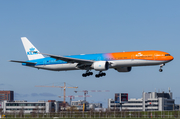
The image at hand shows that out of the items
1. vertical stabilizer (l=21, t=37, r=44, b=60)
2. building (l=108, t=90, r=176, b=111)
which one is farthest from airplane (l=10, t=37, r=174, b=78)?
building (l=108, t=90, r=176, b=111)

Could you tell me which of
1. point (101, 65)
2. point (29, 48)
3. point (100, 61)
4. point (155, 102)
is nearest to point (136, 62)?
point (101, 65)

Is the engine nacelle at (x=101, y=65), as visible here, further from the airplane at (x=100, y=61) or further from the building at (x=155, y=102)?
the building at (x=155, y=102)

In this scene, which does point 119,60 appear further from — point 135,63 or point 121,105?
point 121,105

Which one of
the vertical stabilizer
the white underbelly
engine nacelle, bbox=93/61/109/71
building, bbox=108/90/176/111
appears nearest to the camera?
the white underbelly

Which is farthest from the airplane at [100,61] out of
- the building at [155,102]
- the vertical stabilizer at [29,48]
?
the building at [155,102]

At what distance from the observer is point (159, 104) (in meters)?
179

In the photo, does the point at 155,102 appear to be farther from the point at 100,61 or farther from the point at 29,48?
the point at 100,61

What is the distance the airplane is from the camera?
66.7m

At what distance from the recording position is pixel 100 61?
71.5 m

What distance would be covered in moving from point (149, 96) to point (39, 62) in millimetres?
123336

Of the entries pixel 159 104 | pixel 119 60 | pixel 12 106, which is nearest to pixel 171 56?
pixel 119 60

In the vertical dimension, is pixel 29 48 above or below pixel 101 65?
above

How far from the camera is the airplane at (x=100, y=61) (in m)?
66.7

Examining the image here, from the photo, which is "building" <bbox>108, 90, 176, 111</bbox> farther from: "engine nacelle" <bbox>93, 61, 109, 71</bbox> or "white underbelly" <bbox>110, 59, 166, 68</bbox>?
"white underbelly" <bbox>110, 59, 166, 68</bbox>
